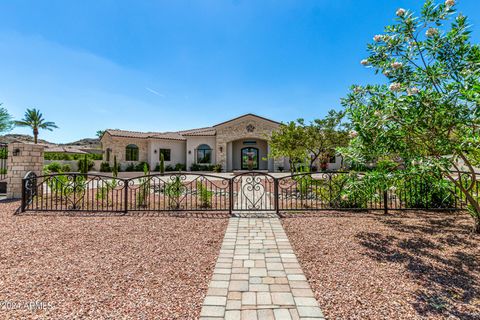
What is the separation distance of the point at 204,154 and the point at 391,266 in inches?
903

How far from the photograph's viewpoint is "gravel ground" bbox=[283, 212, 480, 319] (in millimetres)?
2363

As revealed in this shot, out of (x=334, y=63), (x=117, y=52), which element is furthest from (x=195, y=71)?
(x=334, y=63)

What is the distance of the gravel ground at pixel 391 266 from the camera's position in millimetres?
2363

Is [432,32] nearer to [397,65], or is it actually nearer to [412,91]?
[397,65]

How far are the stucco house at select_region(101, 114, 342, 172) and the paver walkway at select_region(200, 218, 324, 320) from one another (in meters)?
20.0

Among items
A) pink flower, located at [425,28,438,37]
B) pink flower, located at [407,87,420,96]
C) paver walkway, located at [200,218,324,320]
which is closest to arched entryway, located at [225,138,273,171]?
paver walkway, located at [200,218,324,320]

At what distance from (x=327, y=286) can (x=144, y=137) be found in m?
25.3

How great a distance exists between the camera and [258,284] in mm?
2854

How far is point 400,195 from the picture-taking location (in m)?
6.68

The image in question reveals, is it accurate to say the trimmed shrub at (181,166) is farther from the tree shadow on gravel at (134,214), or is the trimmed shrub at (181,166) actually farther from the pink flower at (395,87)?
the pink flower at (395,87)

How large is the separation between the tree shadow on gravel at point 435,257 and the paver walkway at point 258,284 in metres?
1.24

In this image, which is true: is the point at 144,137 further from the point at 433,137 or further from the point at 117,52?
the point at 433,137

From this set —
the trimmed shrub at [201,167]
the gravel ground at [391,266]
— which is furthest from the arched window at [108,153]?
the gravel ground at [391,266]

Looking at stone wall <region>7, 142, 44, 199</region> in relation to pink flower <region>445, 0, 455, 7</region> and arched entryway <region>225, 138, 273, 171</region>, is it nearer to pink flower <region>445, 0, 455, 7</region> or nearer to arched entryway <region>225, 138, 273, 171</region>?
pink flower <region>445, 0, 455, 7</region>
